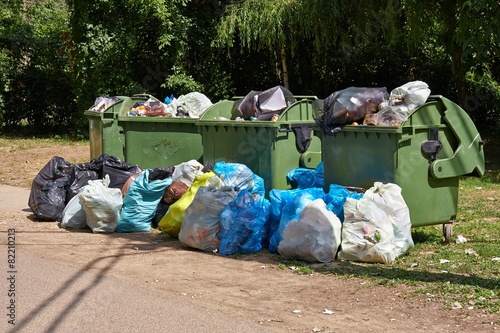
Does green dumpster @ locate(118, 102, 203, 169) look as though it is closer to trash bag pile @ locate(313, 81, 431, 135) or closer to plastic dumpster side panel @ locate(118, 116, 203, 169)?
plastic dumpster side panel @ locate(118, 116, 203, 169)

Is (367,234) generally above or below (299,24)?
below

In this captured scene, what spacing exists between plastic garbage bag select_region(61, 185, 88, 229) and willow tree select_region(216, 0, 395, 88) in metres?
7.89

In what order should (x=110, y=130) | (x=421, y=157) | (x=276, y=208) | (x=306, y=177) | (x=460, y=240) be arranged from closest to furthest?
(x=421, y=157), (x=276, y=208), (x=460, y=240), (x=306, y=177), (x=110, y=130)

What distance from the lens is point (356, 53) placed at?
1867 centimetres

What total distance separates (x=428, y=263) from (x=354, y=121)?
1.69m

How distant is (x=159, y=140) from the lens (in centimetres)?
1087

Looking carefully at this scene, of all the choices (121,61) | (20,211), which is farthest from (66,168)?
(121,61)

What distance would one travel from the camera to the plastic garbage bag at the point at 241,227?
310 inches

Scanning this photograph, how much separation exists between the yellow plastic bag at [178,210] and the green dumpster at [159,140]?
174cm

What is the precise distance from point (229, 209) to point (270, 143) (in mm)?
1283

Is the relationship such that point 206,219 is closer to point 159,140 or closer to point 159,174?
point 159,174

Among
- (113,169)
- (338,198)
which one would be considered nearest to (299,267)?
(338,198)

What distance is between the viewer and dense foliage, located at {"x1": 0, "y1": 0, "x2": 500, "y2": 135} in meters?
16.5

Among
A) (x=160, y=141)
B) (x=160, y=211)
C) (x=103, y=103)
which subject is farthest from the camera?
(x=103, y=103)
